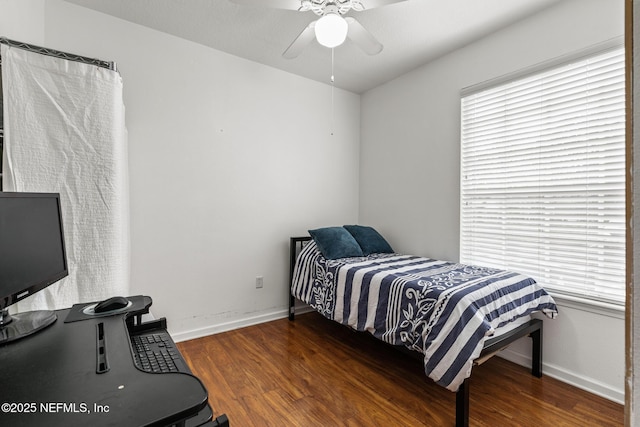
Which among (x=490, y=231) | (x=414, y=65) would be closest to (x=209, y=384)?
(x=490, y=231)

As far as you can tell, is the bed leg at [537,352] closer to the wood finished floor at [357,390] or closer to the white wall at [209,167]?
the wood finished floor at [357,390]

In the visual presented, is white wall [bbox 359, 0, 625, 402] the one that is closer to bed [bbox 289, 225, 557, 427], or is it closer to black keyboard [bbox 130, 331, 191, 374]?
bed [bbox 289, 225, 557, 427]

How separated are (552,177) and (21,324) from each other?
3.00 metres

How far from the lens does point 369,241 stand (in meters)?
3.19

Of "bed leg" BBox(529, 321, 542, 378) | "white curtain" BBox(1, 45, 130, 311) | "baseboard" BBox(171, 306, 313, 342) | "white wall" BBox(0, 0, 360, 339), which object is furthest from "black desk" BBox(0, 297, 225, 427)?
"bed leg" BBox(529, 321, 542, 378)

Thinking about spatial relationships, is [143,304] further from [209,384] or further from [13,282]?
[209,384]

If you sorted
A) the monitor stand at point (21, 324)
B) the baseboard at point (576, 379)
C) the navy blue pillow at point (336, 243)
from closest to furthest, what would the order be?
the monitor stand at point (21, 324)
the baseboard at point (576, 379)
the navy blue pillow at point (336, 243)

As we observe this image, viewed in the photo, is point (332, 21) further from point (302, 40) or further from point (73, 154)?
point (73, 154)

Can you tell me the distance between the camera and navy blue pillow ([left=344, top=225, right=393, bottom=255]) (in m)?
3.14

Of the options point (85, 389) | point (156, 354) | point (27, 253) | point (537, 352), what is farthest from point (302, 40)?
point (537, 352)

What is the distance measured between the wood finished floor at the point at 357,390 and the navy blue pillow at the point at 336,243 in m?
0.80

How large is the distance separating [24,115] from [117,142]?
0.38 metres

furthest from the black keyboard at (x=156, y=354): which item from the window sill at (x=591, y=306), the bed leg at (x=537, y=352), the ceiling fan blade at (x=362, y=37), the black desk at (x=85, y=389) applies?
the window sill at (x=591, y=306)

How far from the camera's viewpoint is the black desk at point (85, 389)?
579 millimetres
